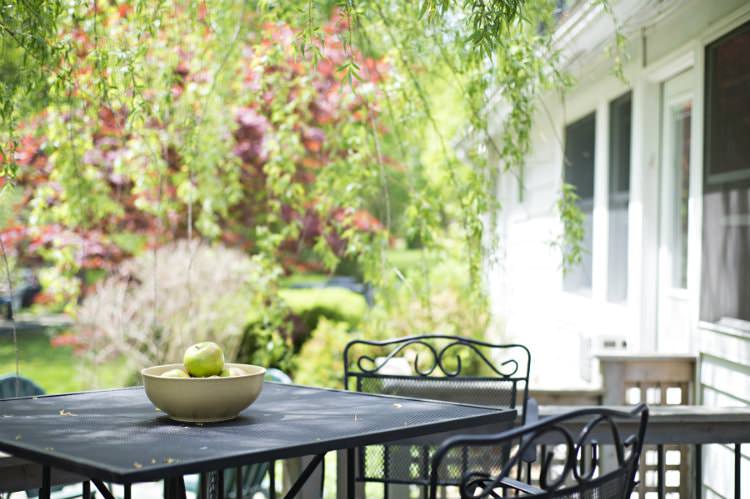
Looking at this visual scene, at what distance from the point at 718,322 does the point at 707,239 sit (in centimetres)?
38

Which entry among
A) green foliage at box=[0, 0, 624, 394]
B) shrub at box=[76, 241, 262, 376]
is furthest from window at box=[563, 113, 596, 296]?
shrub at box=[76, 241, 262, 376]

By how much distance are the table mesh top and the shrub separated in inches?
209

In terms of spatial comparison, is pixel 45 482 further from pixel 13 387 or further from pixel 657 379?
pixel 657 379

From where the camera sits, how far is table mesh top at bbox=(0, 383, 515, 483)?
1827 mm

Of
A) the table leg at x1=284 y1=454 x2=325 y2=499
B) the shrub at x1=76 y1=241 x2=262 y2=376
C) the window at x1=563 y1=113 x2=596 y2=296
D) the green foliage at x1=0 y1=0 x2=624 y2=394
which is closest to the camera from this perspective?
the table leg at x1=284 y1=454 x2=325 y2=499

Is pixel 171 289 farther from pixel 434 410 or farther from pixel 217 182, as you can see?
pixel 434 410

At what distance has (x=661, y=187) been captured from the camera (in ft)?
16.3

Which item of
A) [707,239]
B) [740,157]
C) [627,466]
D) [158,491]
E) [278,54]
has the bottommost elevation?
[158,491]

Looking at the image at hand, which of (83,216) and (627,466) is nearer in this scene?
(627,466)

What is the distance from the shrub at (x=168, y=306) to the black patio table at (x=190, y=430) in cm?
531

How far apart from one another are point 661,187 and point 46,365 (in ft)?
38.6

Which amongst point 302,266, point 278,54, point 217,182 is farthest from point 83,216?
point 302,266

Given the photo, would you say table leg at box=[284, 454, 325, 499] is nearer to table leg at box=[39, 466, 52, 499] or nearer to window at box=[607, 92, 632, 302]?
table leg at box=[39, 466, 52, 499]

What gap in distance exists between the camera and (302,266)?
399 inches
